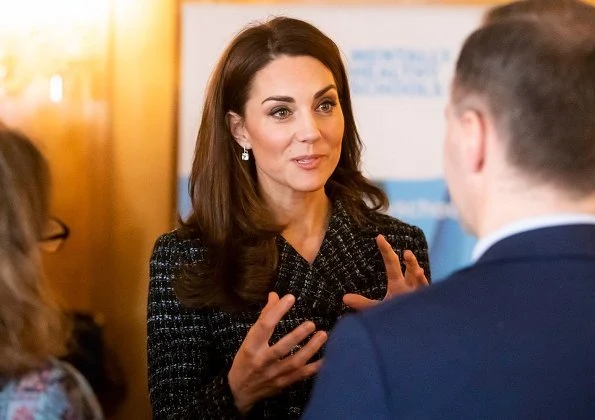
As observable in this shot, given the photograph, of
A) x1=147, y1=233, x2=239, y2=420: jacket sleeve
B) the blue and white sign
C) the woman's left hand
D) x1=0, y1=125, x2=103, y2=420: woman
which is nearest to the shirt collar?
x1=0, y1=125, x2=103, y2=420: woman

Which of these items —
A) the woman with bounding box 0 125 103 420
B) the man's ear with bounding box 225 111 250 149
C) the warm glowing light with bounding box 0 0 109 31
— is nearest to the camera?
the woman with bounding box 0 125 103 420

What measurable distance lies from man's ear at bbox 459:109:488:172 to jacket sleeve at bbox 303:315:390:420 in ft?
0.72

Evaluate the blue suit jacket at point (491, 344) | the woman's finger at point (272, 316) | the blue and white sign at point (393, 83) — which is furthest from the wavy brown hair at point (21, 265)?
the blue and white sign at point (393, 83)

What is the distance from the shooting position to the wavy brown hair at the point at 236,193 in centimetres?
195

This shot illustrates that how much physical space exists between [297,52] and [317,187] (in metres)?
0.33

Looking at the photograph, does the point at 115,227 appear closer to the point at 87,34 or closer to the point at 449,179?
the point at 87,34

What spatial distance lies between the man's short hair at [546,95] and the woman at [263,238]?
2.80 feet

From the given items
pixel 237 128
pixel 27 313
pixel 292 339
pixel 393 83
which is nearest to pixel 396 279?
pixel 292 339

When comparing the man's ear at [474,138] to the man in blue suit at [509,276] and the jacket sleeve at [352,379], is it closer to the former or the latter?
the man in blue suit at [509,276]

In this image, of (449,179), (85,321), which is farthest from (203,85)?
(449,179)

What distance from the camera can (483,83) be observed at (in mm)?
970

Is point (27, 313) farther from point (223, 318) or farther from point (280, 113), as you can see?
point (280, 113)

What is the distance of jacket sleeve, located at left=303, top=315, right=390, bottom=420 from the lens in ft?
3.02

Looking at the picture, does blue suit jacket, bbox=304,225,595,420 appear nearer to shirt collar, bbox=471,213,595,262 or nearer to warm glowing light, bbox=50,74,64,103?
shirt collar, bbox=471,213,595,262
